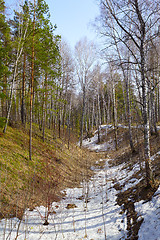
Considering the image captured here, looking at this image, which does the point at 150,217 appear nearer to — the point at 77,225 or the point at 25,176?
the point at 77,225

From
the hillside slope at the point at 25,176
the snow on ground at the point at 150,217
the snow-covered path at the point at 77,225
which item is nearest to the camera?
the snow on ground at the point at 150,217

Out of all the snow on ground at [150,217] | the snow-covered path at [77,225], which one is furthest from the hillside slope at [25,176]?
the snow on ground at [150,217]

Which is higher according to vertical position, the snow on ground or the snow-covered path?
the snow on ground

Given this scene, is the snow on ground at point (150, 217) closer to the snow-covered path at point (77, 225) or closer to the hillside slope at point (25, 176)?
the snow-covered path at point (77, 225)

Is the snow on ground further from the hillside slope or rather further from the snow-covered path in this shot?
the hillside slope

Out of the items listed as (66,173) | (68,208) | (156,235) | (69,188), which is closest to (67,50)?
(66,173)

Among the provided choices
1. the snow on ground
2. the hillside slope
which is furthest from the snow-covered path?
the snow on ground

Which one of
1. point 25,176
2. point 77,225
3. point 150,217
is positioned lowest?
point 77,225

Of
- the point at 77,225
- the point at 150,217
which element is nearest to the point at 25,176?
the point at 77,225

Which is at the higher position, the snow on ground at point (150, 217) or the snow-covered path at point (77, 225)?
the snow on ground at point (150, 217)

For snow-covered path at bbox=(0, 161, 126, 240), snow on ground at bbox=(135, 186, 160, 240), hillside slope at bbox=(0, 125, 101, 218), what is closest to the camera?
snow on ground at bbox=(135, 186, 160, 240)

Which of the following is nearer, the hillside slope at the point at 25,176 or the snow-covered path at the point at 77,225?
the snow-covered path at the point at 77,225

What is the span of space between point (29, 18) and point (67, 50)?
19.4 feet

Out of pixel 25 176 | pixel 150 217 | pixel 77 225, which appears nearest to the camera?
pixel 150 217
